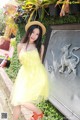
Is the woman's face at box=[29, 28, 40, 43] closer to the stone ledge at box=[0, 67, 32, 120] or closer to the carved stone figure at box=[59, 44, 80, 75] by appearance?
the carved stone figure at box=[59, 44, 80, 75]

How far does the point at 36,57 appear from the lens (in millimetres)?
5633

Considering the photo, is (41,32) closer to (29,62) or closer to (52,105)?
(29,62)

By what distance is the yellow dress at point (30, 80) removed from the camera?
560 centimetres

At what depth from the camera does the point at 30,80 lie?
18.5 feet

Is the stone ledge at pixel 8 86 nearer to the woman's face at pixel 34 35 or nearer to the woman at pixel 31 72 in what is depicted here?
the woman at pixel 31 72

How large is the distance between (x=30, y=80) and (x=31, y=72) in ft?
0.40

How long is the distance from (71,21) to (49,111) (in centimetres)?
165

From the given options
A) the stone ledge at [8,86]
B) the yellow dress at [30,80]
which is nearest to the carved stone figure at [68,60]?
the yellow dress at [30,80]

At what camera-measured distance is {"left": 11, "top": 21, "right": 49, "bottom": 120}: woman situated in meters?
5.61

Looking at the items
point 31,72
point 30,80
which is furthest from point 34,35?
point 30,80

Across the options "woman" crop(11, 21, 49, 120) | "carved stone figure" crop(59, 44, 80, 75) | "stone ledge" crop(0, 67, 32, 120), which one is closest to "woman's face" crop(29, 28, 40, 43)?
"woman" crop(11, 21, 49, 120)

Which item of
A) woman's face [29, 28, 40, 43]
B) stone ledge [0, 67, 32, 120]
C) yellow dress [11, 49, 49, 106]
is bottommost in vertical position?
stone ledge [0, 67, 32, 120]

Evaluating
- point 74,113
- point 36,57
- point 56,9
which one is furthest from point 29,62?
point 56,9

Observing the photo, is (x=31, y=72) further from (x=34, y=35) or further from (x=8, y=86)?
(x=8, y=86)
